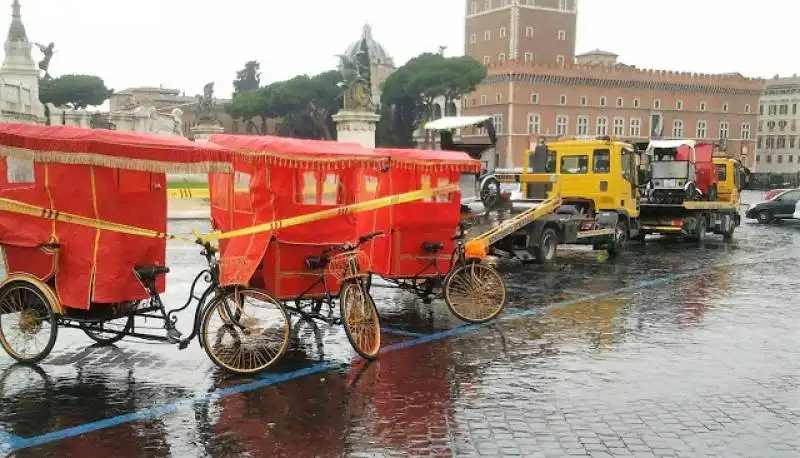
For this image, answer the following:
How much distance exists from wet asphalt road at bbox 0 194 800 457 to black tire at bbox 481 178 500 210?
545cm

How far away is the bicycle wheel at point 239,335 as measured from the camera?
22.1 feet

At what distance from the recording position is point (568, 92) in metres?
84.5

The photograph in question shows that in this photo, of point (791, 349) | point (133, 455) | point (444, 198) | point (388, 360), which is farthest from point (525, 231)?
point (133, 455)

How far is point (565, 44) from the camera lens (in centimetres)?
9269

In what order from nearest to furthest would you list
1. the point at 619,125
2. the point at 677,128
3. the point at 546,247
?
the point at 546,247
the point at 619,125
the point at 677,128

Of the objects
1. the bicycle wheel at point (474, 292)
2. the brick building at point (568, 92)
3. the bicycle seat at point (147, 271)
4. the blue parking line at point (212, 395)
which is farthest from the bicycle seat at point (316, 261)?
the brick building at point (568, 92)

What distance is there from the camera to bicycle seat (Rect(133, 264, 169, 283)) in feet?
22.1

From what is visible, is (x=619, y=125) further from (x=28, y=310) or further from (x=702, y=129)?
(x=28, y=310)

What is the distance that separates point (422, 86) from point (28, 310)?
2632 inches

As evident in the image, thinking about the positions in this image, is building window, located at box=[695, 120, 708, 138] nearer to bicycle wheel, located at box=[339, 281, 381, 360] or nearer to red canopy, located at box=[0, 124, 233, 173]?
bicycle wheel, located at box=[339, 281, 381, 360]

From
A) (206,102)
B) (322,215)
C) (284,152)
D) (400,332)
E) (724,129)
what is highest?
(724,129)

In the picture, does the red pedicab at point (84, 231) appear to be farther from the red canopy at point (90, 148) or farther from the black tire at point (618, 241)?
the black tire at point (618, 241)

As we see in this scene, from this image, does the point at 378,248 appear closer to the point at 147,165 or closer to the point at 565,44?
the point at 147,165

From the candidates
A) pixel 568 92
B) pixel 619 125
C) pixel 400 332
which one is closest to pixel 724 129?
pixel 619 125
